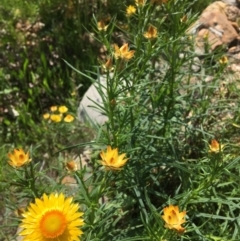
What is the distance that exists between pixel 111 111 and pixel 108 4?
2.08 metres

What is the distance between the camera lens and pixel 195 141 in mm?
2359

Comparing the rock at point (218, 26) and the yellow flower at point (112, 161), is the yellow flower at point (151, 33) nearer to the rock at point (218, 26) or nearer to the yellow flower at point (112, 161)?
the yellow flower at point (112, 161)

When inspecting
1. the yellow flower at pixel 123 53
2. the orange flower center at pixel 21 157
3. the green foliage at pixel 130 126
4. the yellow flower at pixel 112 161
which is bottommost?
the green foliage at pixel 130 126

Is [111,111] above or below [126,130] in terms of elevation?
above

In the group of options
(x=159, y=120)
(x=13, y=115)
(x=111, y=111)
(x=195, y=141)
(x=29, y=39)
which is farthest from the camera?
(x=29, y=39)

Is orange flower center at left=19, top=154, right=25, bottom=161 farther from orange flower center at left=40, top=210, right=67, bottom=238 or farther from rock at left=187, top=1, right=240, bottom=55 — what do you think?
rock at left=187, top=1, right=240, bottom=55

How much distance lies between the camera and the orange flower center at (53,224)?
4.83ft

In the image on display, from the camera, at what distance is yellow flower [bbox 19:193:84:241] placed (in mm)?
1486

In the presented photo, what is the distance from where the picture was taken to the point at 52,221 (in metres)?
1.50

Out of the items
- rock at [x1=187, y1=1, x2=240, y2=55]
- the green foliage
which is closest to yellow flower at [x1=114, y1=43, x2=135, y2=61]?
the green foliage

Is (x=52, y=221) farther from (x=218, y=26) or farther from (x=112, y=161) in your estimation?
(x=218, y=26)

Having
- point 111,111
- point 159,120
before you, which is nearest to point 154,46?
point 111,111

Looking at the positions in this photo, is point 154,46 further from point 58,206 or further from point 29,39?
point 29,39

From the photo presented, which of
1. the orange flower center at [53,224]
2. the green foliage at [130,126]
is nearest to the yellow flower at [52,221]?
the orange flower center at [53,224]
